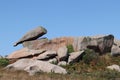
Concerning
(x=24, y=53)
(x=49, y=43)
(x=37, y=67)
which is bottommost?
(x=37, y=67)

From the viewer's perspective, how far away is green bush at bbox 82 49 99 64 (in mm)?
45094

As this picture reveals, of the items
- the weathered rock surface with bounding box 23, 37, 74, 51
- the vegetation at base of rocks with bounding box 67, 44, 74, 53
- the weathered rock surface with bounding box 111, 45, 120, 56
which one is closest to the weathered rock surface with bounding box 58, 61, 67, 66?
the vegetation at base of rocks with bounding box 67, 44, 74, 53

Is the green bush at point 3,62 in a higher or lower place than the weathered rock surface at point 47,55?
lower

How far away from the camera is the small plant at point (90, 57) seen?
148 feet

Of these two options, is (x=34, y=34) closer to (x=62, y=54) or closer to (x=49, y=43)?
(x=49, y=43)

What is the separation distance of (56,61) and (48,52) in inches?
77.6

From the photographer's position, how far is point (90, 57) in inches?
1775

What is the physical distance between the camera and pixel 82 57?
1786 inches

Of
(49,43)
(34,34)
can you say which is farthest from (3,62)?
(34,34)

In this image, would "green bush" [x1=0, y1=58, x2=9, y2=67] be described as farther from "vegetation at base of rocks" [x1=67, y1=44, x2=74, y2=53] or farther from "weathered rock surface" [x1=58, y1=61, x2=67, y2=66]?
"vegetation at base of rocks" [x1=67, y1=44, x2=74, y2=53]

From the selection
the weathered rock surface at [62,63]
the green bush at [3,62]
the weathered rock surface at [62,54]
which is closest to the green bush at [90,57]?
the weathered rock surface at [62,54]

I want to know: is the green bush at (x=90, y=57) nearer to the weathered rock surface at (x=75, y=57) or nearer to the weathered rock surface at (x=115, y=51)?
the weathered rock surface at (x=75, y=57)

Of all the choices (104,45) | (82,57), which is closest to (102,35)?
(104,45)

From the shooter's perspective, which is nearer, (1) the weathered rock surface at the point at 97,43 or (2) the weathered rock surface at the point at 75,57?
(2) the weathered rock surface at the point at 75,57
